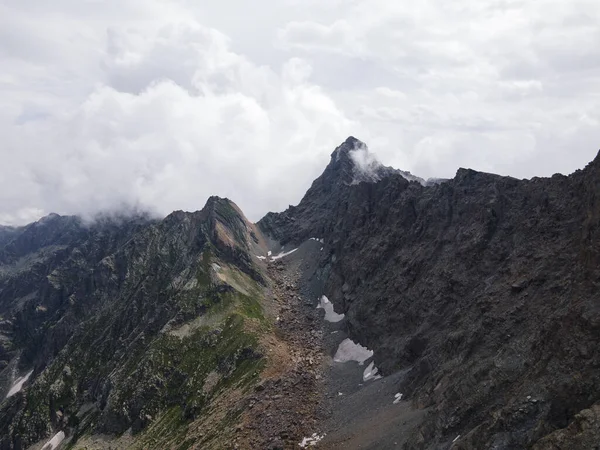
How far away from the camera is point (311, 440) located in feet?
281

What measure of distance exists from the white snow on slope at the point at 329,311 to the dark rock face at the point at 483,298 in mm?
3674

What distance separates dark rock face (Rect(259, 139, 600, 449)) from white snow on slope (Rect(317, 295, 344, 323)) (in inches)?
145

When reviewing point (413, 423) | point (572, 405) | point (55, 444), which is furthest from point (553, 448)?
point (55, 444)

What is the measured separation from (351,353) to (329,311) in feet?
115

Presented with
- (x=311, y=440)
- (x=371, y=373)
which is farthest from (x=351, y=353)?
(x=311, y=440)

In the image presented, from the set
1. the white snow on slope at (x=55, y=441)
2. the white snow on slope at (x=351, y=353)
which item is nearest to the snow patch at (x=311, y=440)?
the white snow on slope at (x=351, y=353)

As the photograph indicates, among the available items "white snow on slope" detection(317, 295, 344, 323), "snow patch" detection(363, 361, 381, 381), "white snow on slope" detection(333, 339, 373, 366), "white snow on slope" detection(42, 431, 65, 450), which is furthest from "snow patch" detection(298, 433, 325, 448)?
"white snow on slope" detection(42, 431, 65, 450)

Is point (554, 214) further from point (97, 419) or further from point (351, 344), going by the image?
point (97, 419)

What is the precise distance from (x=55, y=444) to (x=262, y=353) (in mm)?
100473

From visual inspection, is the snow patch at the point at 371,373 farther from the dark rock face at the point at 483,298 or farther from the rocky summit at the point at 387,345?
the dark rock face at the point at 483,298

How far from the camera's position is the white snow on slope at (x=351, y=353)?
12412 centimetres

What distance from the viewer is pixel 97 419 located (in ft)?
500

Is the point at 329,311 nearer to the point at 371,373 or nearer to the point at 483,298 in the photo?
the point at 371,373

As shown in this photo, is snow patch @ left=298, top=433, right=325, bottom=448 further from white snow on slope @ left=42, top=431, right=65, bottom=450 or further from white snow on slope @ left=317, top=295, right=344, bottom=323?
white snow on slope @ left=42, top=431, right=65, bottom=450
